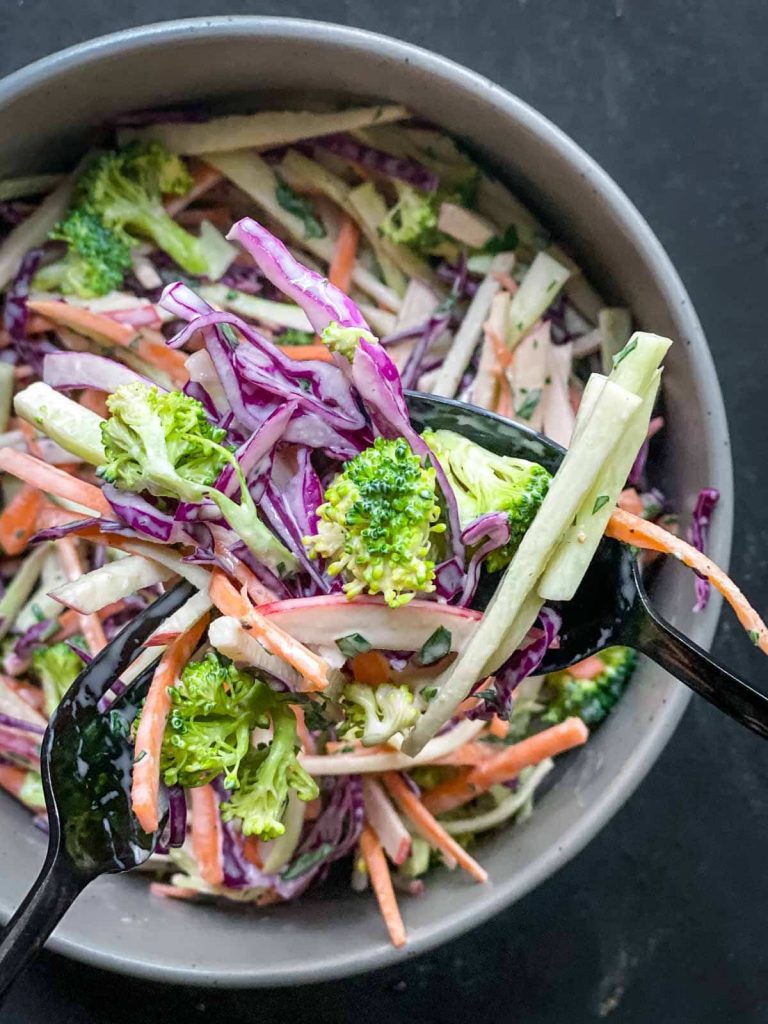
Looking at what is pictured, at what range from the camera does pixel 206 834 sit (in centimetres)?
170

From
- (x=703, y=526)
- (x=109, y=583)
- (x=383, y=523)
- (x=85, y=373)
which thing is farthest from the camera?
(x=703, y=526)

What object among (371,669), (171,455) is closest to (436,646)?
(371,669)

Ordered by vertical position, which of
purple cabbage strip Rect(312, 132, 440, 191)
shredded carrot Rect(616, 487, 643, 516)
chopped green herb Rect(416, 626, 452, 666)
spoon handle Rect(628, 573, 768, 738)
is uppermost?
purple cabbage strip Rect(312, 132, 440, 191)

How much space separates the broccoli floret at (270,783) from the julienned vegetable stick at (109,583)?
25cm

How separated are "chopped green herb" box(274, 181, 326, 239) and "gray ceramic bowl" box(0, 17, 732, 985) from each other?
15 cm

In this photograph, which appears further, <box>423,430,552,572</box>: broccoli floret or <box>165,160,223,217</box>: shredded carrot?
<box>165,160,223,217</box>: shredded carrot

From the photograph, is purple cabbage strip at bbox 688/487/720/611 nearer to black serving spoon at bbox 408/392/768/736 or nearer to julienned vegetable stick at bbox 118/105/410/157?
black serving spoon at bbox 408/392/768/736

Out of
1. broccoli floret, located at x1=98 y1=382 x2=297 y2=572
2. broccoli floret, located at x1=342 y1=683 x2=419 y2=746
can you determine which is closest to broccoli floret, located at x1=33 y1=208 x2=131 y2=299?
broccoli floret, located at x1=98 y1=382 x2=297 y2=572

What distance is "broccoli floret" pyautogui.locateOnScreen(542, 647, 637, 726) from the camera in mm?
1772

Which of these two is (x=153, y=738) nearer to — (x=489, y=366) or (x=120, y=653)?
(x=120, y=653)

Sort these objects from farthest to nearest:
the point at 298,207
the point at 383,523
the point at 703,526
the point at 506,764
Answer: the point at 298,207, the point at 506,764, the point at 703,526, the point at 383,523

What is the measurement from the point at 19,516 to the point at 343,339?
2.89ft

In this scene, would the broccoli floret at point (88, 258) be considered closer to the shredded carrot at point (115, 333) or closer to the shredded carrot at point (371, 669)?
the shredded carrot at point (115, 333)

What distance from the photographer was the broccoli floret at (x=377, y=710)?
1252 mm
